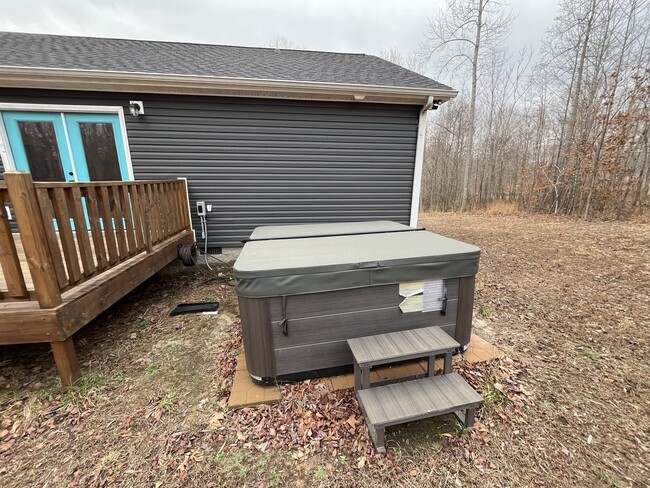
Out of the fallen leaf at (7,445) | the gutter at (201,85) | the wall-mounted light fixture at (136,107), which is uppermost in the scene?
the gutter at (201,85)

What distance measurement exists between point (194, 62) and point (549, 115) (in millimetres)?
15111

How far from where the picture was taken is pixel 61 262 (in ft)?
6.68

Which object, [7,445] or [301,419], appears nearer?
[7,445]

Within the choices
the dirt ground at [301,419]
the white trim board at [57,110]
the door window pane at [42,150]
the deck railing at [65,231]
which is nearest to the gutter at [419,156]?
the dirt ground at [301,419]

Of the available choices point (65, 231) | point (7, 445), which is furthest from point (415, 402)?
point (65, 231)

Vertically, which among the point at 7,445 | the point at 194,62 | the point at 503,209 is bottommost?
the point at 7,445

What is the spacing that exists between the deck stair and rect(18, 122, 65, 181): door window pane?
5.09 m

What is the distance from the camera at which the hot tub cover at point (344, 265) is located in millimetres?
1845

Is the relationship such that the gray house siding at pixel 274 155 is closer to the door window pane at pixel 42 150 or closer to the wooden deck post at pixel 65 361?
the door window pane at pixel 42 150

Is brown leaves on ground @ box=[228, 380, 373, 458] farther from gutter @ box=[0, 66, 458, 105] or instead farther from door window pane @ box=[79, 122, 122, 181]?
door window pane @ box=[79, 122, 122, 181]

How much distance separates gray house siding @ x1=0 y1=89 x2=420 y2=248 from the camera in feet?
13.9

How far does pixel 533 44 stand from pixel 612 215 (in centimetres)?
933

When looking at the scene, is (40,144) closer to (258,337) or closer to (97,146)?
(97,146)

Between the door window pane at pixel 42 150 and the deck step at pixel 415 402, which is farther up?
the door window pane at pixel 42 150
